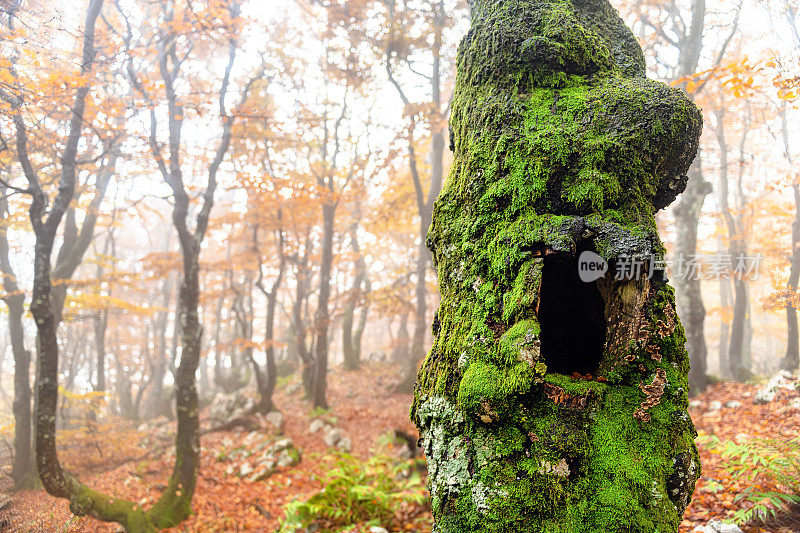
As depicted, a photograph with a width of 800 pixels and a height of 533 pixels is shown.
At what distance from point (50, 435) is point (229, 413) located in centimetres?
622

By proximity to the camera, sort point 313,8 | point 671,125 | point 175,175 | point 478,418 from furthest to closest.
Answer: point 313,8
point 175,175
point 671,125
point 478,418

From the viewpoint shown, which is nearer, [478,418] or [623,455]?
[623,455]

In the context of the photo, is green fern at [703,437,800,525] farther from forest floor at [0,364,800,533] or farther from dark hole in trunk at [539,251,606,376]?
dark hole in trunk at [539,251,606,376]

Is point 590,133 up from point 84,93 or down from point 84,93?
down

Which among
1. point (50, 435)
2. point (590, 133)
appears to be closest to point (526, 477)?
point (590, 133)

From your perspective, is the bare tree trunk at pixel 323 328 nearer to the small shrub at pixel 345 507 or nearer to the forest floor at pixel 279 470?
the forest floor at pixel 279 470

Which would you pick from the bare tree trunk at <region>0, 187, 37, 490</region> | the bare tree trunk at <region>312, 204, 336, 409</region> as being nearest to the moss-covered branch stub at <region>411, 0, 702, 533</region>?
the bare tree trunk at <region>0, 187, 37, 490</region>

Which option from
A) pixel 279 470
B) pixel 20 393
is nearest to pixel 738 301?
pixel 279 470

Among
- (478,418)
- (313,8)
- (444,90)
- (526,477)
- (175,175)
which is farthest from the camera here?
(444,90)

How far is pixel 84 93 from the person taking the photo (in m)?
6.24

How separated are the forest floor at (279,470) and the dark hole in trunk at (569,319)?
114 inches

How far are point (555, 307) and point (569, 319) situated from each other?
10 cm

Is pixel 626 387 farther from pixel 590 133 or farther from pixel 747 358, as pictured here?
pixel 747 358

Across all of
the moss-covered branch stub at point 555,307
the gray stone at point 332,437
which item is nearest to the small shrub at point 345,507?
the moss-covered branch stub at point 555,307
